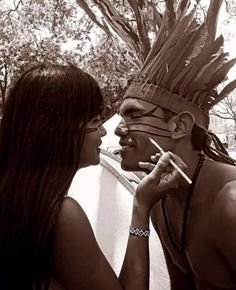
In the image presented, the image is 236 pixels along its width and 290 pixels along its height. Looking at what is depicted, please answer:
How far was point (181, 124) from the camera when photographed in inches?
51.5

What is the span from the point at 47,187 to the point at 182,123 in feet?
1.59

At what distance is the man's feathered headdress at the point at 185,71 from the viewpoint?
4.29ft

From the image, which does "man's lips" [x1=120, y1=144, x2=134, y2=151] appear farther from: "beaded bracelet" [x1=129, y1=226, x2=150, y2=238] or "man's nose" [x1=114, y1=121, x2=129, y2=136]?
"beaded bracelet" [x1=129, y1=226, x2=150, y2=238]

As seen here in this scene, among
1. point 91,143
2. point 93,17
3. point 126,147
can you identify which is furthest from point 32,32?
point 91,143

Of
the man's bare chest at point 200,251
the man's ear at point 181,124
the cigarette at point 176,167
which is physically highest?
the man's ear at point 181,124

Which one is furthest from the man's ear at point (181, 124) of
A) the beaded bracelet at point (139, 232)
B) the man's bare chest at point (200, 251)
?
the beaded bracelet at point (139, 232)

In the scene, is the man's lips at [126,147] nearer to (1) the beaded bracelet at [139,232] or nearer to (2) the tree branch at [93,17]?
(1) the beaded bracelet at [139,232]

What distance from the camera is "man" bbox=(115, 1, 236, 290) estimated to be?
126cm

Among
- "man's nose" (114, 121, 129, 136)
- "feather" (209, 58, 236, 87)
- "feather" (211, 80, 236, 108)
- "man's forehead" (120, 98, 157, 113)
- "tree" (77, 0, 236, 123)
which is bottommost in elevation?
"man's nose" (114, 121, 129, 136)

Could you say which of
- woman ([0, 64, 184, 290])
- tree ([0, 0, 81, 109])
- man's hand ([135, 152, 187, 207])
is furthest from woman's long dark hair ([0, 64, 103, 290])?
tree ([0, 0, 81, 109])

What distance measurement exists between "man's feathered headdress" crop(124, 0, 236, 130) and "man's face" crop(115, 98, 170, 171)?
0.03m

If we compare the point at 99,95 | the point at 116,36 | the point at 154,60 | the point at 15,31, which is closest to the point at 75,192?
the point at 116,36

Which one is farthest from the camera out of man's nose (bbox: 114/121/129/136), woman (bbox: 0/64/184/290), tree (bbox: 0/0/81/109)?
tree (bbox: 0/0/81/109)

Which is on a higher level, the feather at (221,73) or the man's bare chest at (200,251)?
the feather at (221,73)
